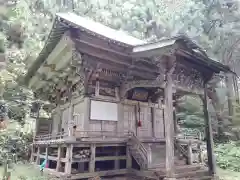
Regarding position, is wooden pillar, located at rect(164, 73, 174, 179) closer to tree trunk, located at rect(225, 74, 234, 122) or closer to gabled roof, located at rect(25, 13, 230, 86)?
gabled roof, located at rect(25, 13, 230, 86)

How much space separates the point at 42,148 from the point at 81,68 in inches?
250

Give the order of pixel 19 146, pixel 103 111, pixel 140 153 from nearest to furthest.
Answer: pixel 140 153 → pixel 103 111 → pixel 19 146

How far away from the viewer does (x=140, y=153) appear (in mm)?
8984

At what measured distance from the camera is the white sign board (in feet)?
32.3

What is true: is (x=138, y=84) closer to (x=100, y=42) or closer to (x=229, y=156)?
(x=100, y=42)

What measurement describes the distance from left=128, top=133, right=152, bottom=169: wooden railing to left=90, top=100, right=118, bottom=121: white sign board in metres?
1.37

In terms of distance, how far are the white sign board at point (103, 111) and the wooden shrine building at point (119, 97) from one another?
0.04 metres

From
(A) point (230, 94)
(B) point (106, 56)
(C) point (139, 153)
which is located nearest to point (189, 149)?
(C) point (139, 153)

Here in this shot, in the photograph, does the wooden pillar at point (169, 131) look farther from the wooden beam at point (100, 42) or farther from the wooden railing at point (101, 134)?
the wooden railing at point (101, 134)

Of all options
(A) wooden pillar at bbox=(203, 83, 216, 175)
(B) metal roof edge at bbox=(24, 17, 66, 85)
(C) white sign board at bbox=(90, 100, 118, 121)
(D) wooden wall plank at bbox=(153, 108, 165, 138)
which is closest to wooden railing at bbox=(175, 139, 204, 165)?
(A) wooden pillar at bbox=(203, 83, 216, 175)

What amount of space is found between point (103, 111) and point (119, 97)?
1125 mm

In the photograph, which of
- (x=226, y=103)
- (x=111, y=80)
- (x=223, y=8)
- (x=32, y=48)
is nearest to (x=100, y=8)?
(x=32, y=48)

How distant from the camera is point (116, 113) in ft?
34.6

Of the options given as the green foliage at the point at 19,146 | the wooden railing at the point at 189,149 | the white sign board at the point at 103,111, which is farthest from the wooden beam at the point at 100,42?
the green foliage at the point at 19,146
